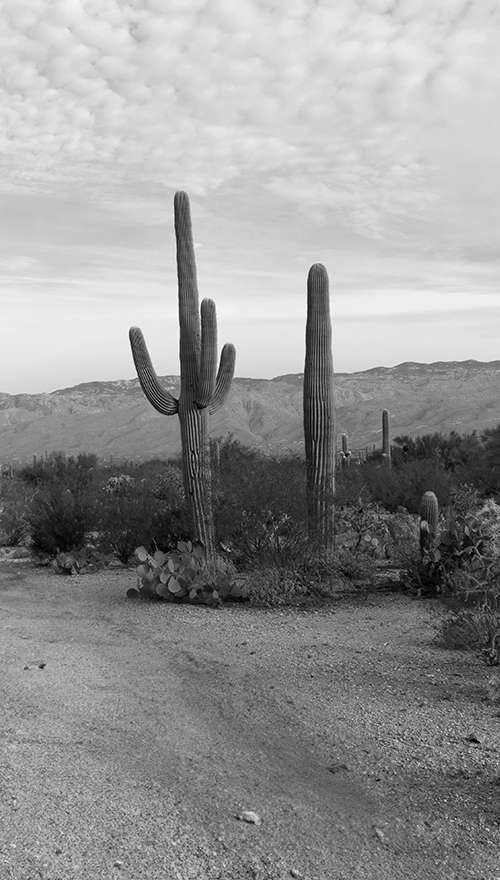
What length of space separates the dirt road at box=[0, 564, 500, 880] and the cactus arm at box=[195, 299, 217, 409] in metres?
3.84

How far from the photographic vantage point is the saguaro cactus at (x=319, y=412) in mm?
→ 10539

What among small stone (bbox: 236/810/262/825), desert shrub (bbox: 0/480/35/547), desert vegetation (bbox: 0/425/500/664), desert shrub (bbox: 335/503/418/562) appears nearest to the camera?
small stone (bbox: 236/810/262/825)

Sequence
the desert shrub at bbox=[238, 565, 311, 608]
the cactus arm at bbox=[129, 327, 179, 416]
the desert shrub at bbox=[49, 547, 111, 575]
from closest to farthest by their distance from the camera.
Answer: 1. the desert shrub at bbox=[238, 565, 311, 608]
2. the cactus arm at bbox=[129, 327, 179, 416]
3. the desert shrub at bbox=[49, 547, 111, 575]

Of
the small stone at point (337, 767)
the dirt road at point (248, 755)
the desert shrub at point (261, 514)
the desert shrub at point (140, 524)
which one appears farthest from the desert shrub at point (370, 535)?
the small stone at point (337, 767)

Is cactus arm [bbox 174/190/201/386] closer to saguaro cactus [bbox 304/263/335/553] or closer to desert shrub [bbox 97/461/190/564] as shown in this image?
saguaro cactus [bbox 304/263/335/553]

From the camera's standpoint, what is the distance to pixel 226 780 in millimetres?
4605

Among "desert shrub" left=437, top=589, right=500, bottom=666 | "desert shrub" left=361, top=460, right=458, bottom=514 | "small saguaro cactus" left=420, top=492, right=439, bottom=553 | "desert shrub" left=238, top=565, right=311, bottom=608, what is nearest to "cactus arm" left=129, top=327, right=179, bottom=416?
"desert shrub" left=238, top=565, right=311, bottom=608

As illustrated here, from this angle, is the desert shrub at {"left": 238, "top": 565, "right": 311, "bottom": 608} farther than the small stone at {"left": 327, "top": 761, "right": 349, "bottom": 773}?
Yes

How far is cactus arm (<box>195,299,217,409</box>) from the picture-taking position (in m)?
11.1

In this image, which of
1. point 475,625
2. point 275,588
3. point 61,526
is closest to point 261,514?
point 275,588

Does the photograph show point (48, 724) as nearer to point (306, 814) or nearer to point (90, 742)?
point (90, 742)

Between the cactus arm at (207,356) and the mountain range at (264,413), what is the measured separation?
59.3 metres

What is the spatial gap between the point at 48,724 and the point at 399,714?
243 centimetres

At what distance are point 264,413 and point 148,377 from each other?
86023 mm
